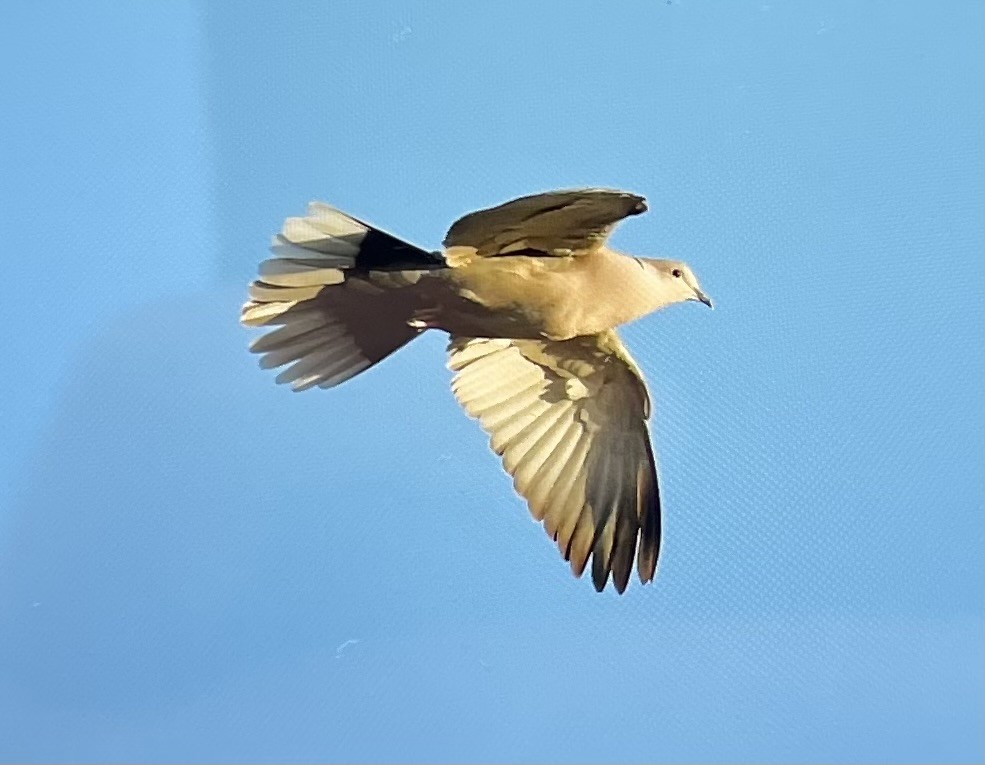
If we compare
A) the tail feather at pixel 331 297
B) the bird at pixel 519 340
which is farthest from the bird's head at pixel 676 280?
the tail feather at pixel 331 297

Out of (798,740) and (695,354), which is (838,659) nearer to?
(798,740)

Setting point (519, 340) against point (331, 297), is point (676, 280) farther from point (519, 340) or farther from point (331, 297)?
point (331, 297)

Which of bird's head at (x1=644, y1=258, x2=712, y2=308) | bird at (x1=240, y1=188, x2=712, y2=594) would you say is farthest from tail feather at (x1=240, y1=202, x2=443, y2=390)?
bird's head at (x1=644, y1=258, x2=712, y2=308)

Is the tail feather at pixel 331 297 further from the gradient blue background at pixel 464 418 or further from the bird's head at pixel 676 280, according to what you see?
Result: the bird's head at pixel 676 280

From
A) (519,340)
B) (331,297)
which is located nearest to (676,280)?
(519,340)
